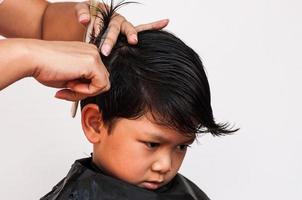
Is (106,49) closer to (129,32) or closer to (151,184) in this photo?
(129,32)

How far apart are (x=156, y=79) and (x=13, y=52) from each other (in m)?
0.29

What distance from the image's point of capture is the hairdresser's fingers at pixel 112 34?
1.22m

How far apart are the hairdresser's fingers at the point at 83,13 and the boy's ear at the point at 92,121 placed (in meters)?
0.16

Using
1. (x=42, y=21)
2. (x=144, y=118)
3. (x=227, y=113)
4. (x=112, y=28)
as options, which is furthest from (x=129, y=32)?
(x=227, y=113)

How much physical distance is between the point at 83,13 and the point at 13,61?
0.27 m

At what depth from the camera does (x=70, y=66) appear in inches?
42.2

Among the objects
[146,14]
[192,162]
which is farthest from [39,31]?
[192,162]

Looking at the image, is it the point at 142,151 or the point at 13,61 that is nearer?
the point at 13,61

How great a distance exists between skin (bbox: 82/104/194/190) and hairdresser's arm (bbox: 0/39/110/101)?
152 mm

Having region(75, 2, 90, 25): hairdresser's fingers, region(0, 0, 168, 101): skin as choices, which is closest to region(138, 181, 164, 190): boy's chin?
region(0, 0, 168, 101): skin

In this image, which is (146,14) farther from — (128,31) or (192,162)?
(128,31)

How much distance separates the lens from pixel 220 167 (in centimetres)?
200

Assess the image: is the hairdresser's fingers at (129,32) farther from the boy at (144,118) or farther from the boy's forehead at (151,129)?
the boy's forehead at (151,129)

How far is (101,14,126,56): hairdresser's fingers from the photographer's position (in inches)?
47.9
